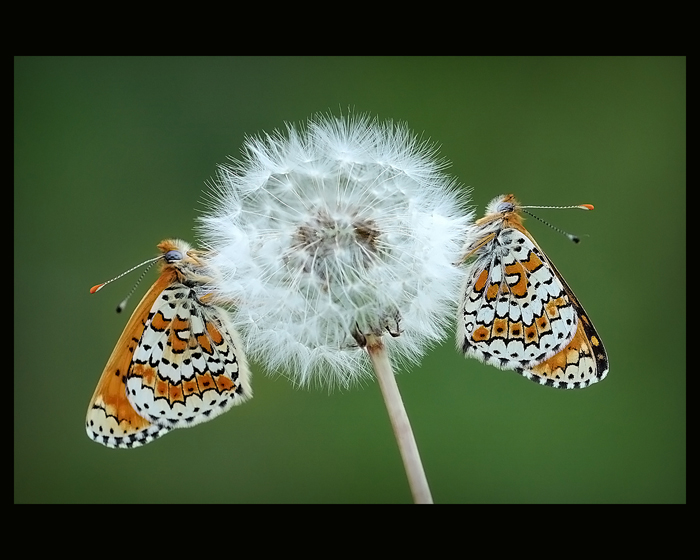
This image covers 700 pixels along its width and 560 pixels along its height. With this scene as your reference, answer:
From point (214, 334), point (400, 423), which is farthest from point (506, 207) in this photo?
point (214, 334)

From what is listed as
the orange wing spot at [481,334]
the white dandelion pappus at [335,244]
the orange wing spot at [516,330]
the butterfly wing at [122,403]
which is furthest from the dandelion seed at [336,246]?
the butterfly wing at [122,403]

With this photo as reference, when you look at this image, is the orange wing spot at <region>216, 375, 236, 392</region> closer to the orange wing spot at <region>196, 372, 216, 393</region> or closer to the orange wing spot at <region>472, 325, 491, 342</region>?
the orange wing spot at <region>196, 372, 216, 393</region>

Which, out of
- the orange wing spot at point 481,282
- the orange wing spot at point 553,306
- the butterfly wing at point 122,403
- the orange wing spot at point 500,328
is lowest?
the butterfly wing at point 122,403

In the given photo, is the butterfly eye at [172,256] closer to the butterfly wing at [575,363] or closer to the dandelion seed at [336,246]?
the dandelion seed at [336,246]

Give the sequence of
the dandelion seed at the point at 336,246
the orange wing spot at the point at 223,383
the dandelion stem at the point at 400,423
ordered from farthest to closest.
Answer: the orange wing spot at the point at 223,383 < the dandelion seed at the point at 336,246 < the dandelion stem at the point at 400,423

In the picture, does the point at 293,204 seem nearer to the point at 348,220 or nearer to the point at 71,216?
the point at 348,220

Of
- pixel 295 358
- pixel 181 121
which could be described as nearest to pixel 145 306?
pixel 295 358

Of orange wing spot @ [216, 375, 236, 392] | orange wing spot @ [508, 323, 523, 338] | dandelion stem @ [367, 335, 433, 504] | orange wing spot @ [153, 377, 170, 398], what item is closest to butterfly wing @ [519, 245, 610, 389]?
orange wing spot @ [508, 323, 523, 338]
